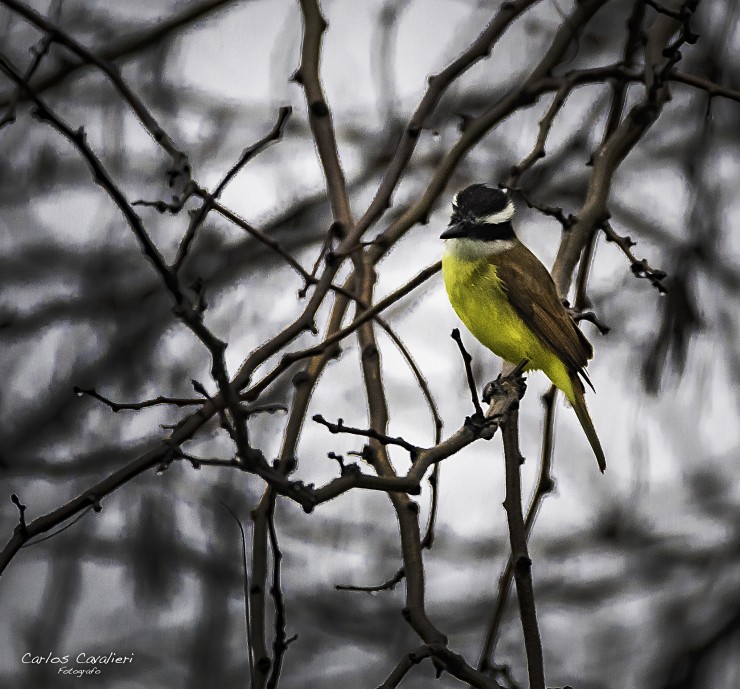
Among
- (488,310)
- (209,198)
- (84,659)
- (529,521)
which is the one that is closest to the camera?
(209,198)

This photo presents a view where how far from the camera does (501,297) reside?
16.3 ft

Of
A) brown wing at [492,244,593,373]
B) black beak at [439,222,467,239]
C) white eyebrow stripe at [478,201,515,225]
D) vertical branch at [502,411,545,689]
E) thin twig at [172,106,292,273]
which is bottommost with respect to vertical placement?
vertical branch at [502,411,545,689]

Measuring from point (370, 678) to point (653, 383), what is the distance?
3881mm

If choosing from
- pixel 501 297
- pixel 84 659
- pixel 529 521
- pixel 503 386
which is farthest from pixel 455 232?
pixel 84 659

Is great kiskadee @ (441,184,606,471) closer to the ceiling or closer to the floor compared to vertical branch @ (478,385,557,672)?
closer to the ceiling

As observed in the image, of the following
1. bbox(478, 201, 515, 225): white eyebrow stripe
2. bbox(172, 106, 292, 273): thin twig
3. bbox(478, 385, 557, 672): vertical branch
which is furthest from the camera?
bbox(478, 201, 515, 225): white eyebrow stripe

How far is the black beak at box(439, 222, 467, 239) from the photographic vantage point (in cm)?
472

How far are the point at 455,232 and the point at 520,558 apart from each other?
215 centimetres

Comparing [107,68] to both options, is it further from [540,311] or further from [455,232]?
[540,311]

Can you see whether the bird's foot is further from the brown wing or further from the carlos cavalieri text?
the carlos cavalieri text

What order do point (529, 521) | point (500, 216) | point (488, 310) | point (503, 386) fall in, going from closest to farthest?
point (529, 521) → point (503, 386) → point (488, 310) → point (500, 216)

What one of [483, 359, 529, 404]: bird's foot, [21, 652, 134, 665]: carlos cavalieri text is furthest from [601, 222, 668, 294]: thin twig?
[21, 652, 134, 665]: carlos cavalieri text

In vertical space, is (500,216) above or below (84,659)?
above

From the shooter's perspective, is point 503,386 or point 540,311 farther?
point 540,311
